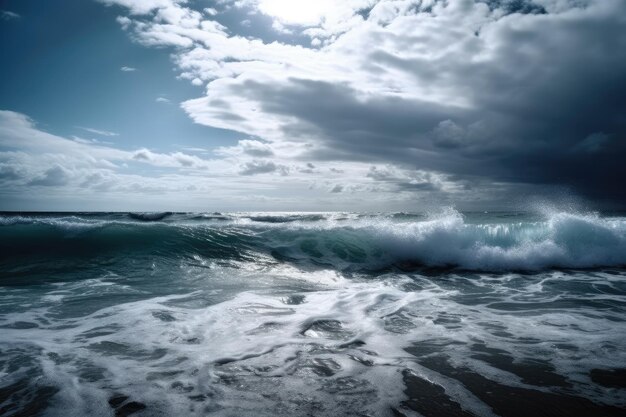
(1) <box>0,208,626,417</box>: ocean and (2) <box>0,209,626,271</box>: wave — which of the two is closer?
(1) <box>0,208,626,417</box>: ocean

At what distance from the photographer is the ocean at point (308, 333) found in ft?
9.98

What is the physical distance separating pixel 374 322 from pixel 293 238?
8.87 metres

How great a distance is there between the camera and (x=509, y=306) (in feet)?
21.1

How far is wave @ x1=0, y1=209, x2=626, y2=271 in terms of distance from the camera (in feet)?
37.7

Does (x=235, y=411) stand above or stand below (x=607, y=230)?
below

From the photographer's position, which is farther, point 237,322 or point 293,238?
point 293,238

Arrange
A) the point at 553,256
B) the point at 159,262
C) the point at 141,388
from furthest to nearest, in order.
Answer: the point at 553,256
the point at 159,262
the point at 141,388

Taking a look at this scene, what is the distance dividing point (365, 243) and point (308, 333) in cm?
896

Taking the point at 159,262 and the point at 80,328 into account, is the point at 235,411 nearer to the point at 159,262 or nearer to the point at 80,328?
the point at 80,328

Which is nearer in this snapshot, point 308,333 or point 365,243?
point 308,333

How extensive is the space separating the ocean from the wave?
13cm

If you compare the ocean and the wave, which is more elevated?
the wave

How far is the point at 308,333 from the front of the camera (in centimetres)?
481

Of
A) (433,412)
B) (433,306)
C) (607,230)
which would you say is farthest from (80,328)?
(607,230)
